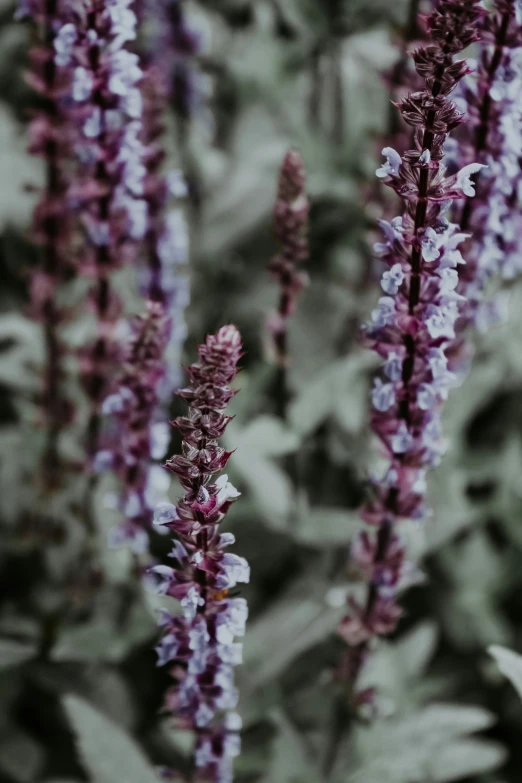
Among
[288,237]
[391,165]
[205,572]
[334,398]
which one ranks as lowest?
[205,572]

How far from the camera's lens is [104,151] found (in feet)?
7.55

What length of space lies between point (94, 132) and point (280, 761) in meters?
1.85

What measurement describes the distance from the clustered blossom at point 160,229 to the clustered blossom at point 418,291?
85cm

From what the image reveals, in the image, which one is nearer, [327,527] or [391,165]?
[391,165]

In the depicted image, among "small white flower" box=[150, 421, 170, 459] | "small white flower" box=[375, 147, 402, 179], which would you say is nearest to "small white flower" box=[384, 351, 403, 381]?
"small white flower" box=[375, 147, 402, 179]

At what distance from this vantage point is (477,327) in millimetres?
2670

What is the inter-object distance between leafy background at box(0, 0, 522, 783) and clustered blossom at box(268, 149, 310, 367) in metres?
0.13

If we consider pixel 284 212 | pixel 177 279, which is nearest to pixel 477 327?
pixel 284 212

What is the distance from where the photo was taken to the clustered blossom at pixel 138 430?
2143 millimetres

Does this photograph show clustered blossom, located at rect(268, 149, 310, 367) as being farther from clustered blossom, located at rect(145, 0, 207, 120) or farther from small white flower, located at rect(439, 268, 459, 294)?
clustered blossom, located at rect(145, 0, 207, 120)

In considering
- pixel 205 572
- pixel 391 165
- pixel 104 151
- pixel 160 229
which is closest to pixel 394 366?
pixel 391 165

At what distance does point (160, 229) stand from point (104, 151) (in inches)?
17.4

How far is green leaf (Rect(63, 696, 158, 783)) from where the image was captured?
2438mm

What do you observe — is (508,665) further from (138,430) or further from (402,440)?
(138,430)
